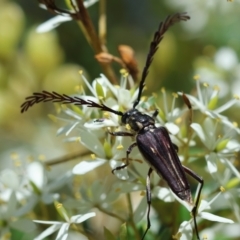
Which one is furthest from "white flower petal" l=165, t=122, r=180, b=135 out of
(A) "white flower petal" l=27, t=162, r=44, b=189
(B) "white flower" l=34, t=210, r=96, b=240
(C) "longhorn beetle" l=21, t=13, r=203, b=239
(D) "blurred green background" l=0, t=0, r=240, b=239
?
(D) "blurred green background" l=0, t=0, r=240, b=239

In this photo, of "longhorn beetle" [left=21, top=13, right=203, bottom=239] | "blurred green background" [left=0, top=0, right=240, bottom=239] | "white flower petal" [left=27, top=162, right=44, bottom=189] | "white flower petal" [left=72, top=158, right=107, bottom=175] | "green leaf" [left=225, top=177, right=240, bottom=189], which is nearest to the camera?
"longhorn beetle" [left=21, top=13, right=203, bottom=239]

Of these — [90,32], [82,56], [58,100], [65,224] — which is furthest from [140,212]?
[82,56]

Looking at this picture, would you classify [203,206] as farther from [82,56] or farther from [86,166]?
[82,56]

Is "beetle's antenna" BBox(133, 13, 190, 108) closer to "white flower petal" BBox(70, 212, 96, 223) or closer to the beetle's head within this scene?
the beetle's head

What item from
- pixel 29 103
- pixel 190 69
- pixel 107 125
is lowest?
pixel 190 69

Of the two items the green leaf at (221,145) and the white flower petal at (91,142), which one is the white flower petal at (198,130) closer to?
the green leaf at (221,145)

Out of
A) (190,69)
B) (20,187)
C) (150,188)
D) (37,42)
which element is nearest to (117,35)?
A: (190,69)

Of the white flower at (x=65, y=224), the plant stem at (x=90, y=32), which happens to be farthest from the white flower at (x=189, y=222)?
the plant stem at (x=90, y=32)

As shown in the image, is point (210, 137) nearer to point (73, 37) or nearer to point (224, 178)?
point (224, 178)

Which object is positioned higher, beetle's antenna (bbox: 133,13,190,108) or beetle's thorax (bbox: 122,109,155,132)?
beetle's antenna (bbox: 133,13,190,108)
